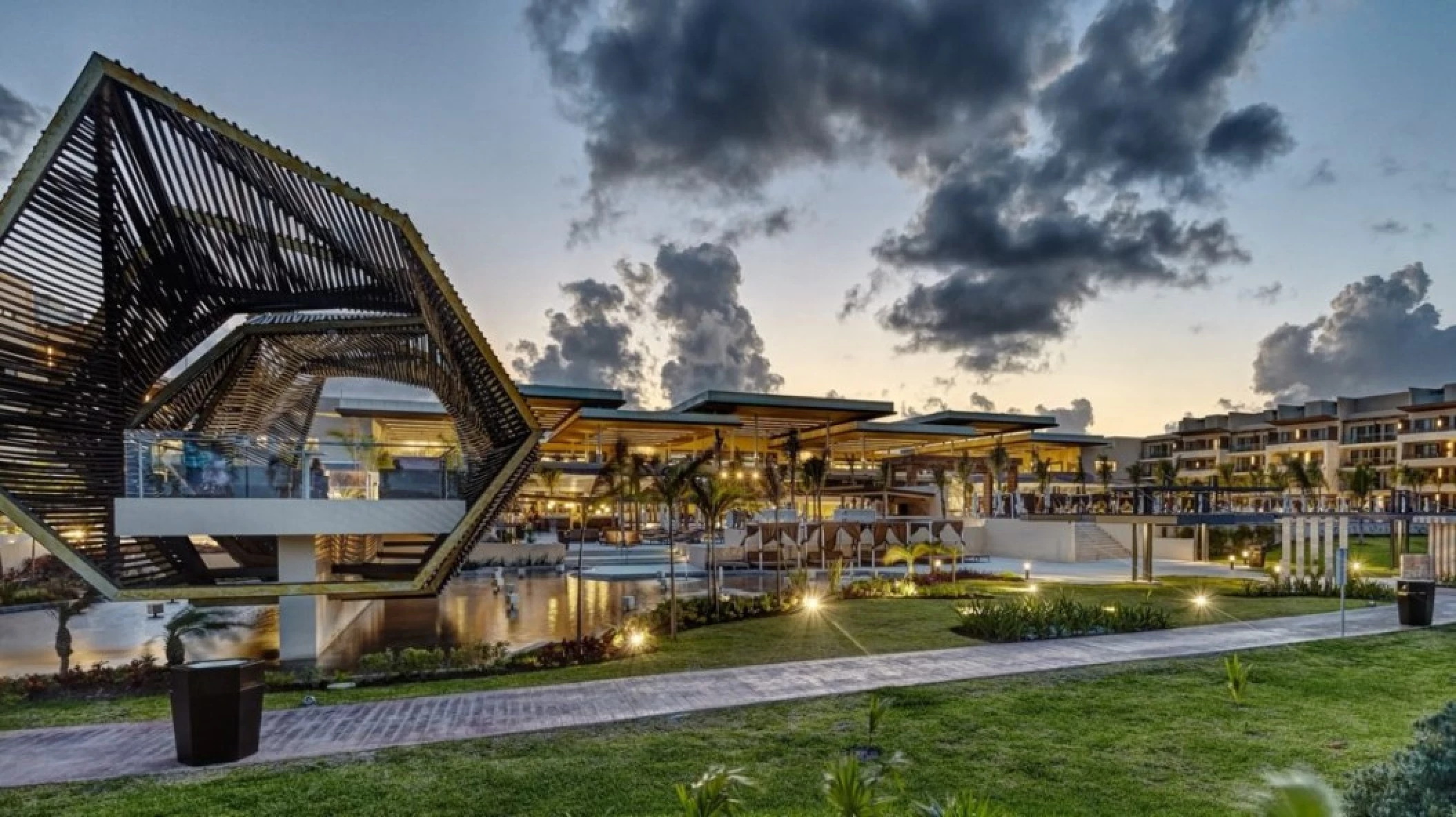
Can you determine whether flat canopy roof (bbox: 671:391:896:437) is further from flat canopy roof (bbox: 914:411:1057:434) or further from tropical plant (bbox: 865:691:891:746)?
tropical plant (bbox: 865:691:891:746)

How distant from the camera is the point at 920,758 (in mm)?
7566

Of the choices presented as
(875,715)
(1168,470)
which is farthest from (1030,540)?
(1168,470)

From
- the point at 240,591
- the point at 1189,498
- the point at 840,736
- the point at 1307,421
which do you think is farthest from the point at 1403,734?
the point at 1307,421

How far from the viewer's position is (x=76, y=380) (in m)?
12.9

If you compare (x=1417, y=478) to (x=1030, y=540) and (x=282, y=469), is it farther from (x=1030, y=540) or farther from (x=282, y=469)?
(x=282, y=469)

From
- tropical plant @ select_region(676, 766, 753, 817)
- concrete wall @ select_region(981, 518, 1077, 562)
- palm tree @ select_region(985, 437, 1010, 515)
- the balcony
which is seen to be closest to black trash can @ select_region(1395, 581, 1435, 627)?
tropical plant @ select_region(676, 766, 753, 817)

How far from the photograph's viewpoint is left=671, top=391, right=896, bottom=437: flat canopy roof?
35938 mm

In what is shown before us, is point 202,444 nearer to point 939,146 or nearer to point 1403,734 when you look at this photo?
point 1403,734

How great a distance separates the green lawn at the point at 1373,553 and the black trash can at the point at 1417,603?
1116 centimetres

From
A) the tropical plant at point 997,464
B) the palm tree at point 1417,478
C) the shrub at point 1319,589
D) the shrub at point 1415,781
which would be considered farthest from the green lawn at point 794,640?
the palm tree at point 1417,478

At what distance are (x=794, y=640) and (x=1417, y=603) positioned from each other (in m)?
12.6

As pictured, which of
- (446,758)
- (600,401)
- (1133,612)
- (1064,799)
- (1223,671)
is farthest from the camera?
(600,401)

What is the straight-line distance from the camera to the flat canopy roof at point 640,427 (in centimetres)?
3769

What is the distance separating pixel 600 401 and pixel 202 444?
22.3 meters
